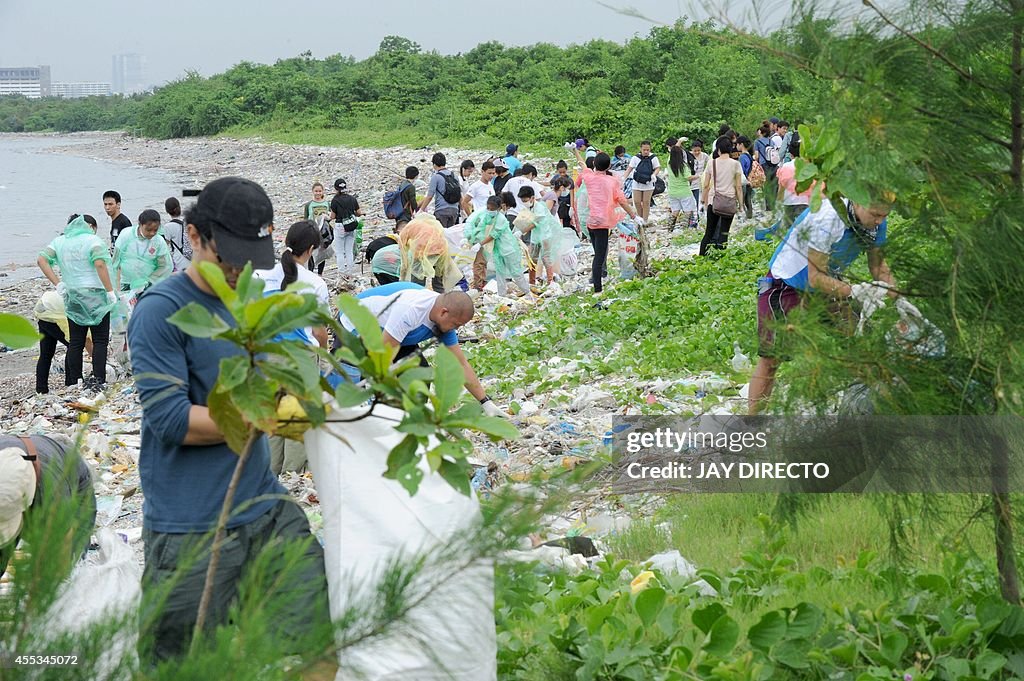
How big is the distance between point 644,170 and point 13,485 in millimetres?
15126

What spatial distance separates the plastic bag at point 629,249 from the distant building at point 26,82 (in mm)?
155896

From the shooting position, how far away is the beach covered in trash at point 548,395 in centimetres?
659

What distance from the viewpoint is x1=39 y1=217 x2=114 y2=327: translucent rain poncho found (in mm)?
10742

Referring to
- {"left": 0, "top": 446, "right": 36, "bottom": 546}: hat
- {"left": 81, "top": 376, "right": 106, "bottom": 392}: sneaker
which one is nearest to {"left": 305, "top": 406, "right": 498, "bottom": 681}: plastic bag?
{"left": 0, "top": 446, "right": 36, "bottom": 546}: hat

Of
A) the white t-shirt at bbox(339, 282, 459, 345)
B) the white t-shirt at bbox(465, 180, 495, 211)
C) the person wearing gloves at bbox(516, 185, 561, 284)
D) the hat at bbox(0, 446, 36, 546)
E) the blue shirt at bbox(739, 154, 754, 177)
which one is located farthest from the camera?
the blue shirt at bbox(739, 154, 754, 177)

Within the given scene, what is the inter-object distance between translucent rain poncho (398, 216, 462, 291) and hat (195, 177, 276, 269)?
25.4ft

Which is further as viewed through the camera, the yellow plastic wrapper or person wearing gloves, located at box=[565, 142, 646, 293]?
person wearing gloves, located at box=[565, 142, 646, 293]

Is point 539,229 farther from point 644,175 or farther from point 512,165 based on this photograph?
point 512,165

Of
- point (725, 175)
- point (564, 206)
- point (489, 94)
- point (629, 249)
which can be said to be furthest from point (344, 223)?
point (489, 94)

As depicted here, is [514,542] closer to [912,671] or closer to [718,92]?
[912,671]

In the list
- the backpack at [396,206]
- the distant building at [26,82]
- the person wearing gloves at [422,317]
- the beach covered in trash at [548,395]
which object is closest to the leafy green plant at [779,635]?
the beach covered in trash at [548,395]

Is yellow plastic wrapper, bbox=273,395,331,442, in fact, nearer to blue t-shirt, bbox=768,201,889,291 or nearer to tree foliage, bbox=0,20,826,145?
blue t-shirt, bbox=768,201,889,291

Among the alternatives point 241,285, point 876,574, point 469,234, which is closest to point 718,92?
point 469,234

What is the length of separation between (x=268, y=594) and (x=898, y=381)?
7.21 feet
